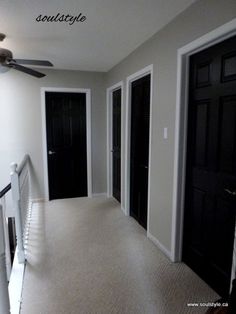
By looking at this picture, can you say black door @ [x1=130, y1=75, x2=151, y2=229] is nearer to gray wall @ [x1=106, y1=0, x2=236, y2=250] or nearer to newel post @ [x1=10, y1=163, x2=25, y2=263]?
gray wall @ [x1=106, y1=0, x2=236, y2=250]

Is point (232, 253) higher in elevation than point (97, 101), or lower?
lower

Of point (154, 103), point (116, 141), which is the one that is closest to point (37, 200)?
point (116, 141)

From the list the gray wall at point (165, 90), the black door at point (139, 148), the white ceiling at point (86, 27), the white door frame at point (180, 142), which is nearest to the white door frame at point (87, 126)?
the white ceiling at point (86, 27)

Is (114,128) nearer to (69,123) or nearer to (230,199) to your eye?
(69,123)

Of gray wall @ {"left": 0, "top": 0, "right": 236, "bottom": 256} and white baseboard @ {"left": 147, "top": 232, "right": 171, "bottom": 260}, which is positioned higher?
gray wall @ {"left": 0, "top": 0, "right": 236, "bottom": 256}

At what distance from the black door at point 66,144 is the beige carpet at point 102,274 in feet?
4.02

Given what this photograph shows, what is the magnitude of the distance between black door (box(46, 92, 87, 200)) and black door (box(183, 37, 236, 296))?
8.91ft

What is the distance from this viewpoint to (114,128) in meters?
4.34

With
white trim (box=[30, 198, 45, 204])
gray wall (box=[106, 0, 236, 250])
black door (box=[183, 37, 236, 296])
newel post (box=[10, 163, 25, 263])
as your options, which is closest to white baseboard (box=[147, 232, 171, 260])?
gray wall (box=[106, 0, 236, 250])

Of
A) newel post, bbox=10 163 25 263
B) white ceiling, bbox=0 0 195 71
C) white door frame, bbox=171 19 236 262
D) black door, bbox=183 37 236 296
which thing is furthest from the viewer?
newel post, bbox=10 163 25 263

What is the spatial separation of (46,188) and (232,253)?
344 centimetres

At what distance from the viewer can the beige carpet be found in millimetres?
1854

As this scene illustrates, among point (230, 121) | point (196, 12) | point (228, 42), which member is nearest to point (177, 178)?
point (230, 121)

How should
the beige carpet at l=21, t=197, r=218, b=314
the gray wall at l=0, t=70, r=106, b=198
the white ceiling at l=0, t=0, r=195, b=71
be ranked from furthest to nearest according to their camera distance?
1. the gray wall at l=0, t=70, r=106, b=198
2. the white ceiling at l=0, t=0, r=195, b=71
3. the beige carpet at l=21, t=197, r=218, b=314
